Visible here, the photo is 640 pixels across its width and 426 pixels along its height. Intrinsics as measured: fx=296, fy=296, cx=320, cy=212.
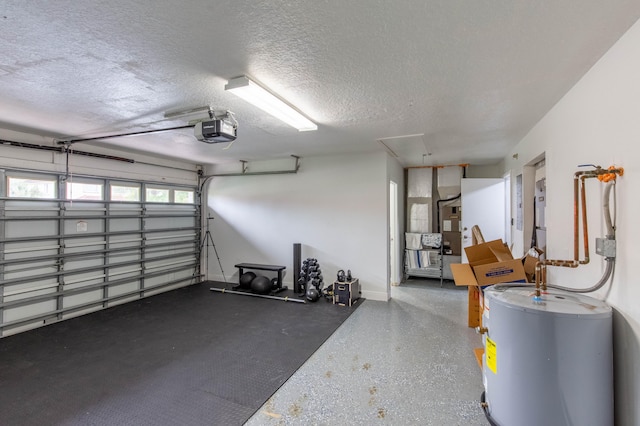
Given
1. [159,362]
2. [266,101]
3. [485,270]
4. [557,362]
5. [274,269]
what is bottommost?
[159,362]

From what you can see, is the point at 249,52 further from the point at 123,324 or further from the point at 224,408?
the point at 123,324

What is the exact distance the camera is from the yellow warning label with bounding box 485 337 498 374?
6.10ft

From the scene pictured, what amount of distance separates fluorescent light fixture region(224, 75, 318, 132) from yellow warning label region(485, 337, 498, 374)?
243 cm

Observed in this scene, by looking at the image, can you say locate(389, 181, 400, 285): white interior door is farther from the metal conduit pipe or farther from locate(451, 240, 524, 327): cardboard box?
the metal conduit pipe

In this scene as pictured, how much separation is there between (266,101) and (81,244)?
3801 mm

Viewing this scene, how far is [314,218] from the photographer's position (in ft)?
17.9

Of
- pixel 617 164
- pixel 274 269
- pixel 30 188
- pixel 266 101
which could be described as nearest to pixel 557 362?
pixel 617 164

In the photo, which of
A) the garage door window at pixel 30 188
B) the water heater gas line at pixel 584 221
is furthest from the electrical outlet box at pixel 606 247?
the garage door window at pixel 30 188

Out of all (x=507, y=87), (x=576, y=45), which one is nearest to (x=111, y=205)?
(x=507, y=87)

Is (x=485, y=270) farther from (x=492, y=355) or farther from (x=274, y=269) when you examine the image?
(x=274, y=269)

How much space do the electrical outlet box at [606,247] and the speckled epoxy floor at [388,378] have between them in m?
1.36

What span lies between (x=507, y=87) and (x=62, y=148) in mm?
5378

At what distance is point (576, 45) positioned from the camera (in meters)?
1.75

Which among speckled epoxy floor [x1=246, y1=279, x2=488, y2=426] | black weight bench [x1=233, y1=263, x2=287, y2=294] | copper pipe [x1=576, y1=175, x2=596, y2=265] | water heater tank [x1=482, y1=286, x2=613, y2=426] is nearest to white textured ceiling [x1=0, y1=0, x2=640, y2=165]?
copper pipe [x1=576, y1=175, x2=596, y2=265]
